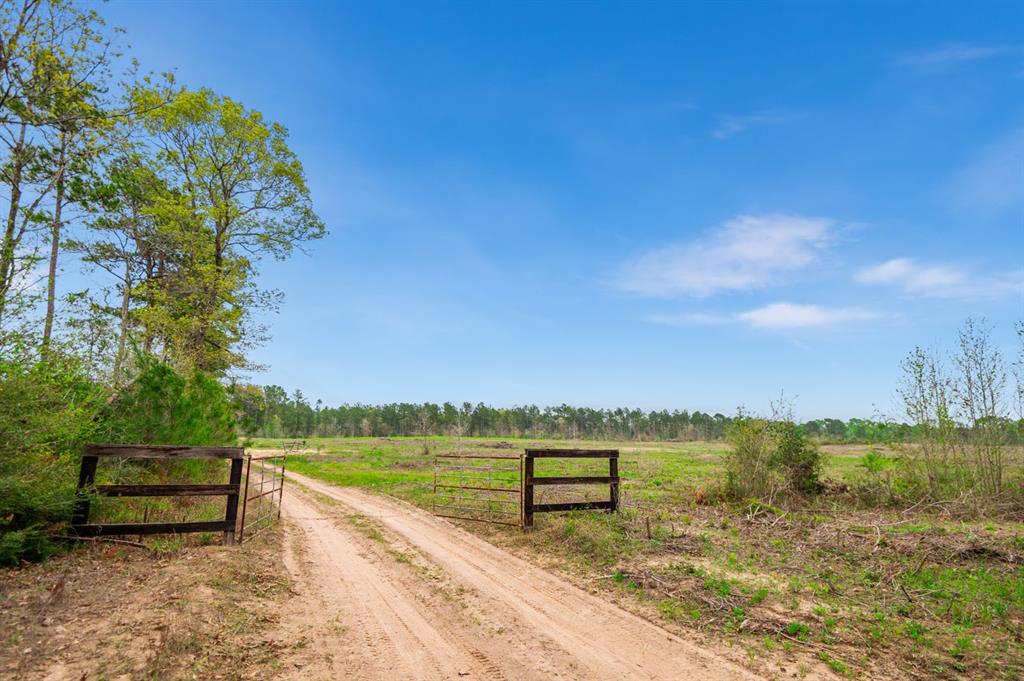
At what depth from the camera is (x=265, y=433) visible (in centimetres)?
11438

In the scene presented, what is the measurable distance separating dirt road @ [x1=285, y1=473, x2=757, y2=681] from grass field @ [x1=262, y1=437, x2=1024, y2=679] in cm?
76

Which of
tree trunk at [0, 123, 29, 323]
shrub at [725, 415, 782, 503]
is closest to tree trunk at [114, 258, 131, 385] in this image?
tree trunk at [0, 123, 29, 323]

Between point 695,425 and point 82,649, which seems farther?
point 695,425

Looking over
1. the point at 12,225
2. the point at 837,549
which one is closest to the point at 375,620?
the point at 837,549

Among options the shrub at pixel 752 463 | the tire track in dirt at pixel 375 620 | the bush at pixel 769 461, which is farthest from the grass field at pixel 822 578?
the tire track in dirt at pixel 375 620

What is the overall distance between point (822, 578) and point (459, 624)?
5930mm

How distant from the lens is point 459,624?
5789 mm

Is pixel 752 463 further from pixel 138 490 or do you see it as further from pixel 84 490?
pixel 84 490

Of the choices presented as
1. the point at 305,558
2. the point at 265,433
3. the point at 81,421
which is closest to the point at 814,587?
the point at 305,558

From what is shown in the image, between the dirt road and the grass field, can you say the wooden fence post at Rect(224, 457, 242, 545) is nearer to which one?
the dirt road

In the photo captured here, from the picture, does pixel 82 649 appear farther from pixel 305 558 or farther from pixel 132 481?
pixel 132 481

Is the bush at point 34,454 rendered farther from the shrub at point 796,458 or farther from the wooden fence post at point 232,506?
the shrub at point 796,458

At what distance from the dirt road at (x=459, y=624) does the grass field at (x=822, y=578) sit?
76cm

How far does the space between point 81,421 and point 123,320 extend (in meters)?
13.6
